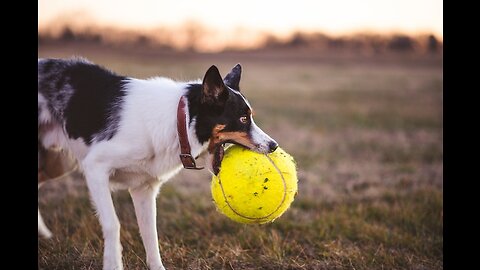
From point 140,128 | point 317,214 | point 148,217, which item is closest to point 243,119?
point 140,128

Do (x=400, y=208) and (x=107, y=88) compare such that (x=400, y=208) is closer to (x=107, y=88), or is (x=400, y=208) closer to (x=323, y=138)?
(x=107, y=88)

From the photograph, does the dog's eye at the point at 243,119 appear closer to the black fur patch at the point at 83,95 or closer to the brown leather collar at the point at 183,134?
the brown leather collar at the point at 183,134

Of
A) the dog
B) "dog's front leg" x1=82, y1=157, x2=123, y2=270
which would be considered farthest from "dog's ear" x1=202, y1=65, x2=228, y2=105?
"dog's front leg" x1=82, y1=157, x2=123, y2=270

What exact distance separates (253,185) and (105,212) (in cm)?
136

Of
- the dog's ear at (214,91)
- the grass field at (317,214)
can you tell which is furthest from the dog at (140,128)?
the grass field at (317,214)

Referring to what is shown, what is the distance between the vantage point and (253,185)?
3.90 meters

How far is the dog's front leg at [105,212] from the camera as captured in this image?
4098 mm

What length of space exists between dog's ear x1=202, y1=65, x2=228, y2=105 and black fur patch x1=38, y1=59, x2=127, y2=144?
3.00 feet

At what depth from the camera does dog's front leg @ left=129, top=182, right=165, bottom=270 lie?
4.52m

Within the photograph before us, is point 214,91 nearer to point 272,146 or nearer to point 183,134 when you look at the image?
point 183,134

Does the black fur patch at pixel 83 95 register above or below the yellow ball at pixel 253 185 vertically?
above

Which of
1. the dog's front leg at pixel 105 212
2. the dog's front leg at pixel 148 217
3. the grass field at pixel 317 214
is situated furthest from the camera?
the grass field at pixel 317 214
